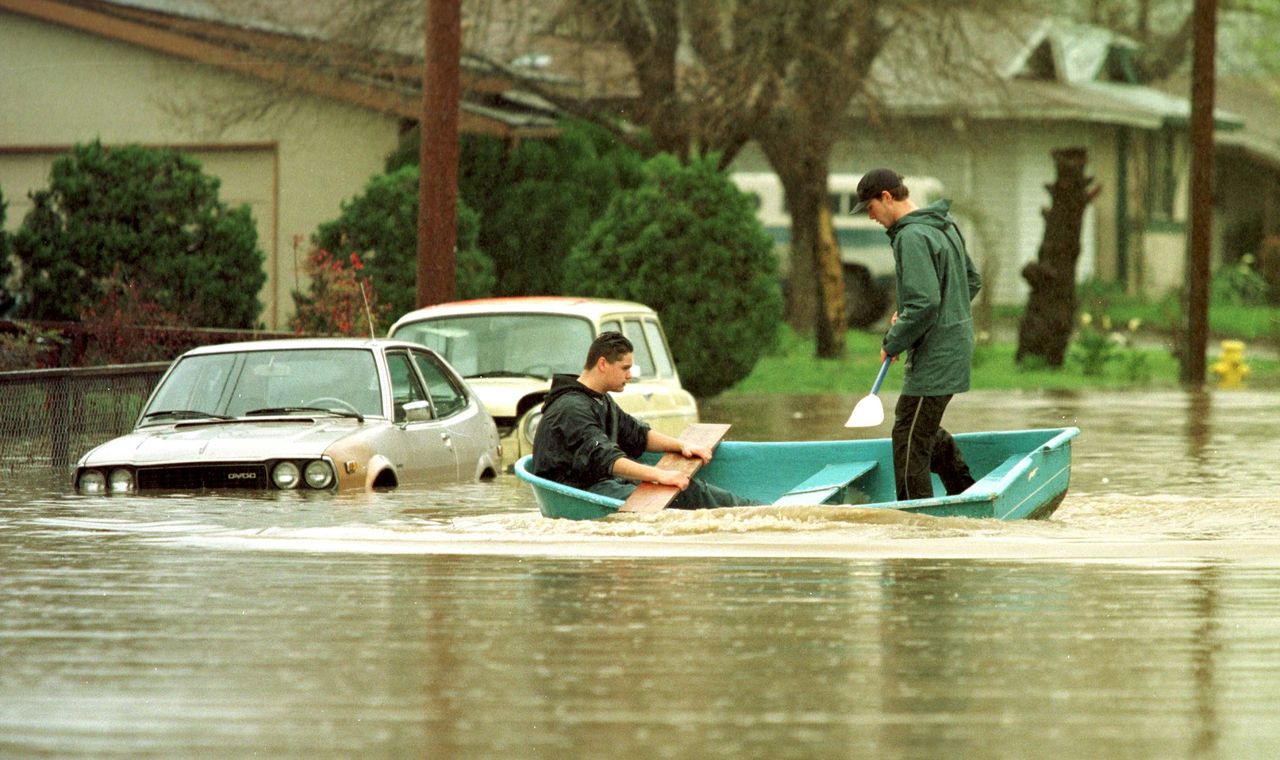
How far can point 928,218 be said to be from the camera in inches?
535

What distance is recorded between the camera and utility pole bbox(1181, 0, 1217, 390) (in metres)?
31.8

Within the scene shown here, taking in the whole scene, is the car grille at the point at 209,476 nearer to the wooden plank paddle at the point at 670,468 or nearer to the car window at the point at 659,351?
the wooden plank paddle at the point at 670,468

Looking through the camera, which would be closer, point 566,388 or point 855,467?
point 566,388

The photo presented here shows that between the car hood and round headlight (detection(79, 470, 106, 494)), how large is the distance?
83 millimetres

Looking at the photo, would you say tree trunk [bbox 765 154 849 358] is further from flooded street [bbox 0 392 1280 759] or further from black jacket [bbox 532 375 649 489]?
black jacket [bbox 532 375 649 489]

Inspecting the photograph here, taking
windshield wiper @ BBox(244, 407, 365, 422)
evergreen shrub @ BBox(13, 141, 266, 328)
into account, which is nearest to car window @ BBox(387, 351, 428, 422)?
windshield wiper @ BBox(244, 407, 365, 422)

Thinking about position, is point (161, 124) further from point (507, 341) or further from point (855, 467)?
point (855, 467)

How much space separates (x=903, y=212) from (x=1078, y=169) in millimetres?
22983

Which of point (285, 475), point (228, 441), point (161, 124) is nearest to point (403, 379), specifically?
point (228, 441)

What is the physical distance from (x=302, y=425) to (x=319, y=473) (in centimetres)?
81

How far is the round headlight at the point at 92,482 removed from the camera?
1420 centimetres

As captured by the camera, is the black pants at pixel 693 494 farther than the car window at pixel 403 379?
No

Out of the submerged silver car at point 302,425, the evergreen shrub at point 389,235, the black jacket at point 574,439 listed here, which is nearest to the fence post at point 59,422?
the submerged silver car at point 302,425

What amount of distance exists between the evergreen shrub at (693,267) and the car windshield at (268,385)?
11.5 m
